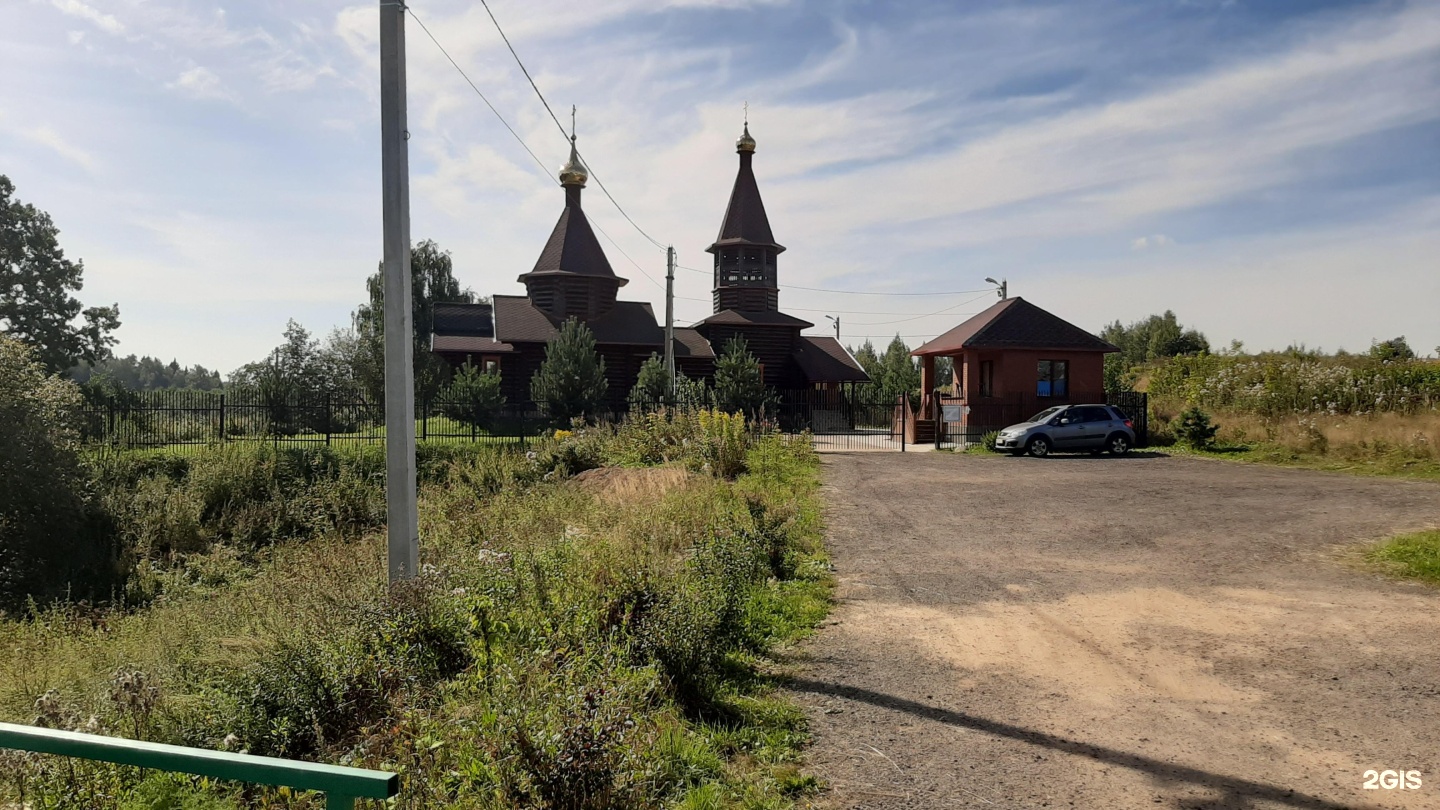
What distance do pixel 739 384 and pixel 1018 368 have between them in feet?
31.7

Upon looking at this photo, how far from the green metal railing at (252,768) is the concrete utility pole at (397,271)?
4677 millimetres

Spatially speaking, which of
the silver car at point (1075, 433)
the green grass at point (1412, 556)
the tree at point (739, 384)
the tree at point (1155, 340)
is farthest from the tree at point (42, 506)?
the tree at point (1155, 340)

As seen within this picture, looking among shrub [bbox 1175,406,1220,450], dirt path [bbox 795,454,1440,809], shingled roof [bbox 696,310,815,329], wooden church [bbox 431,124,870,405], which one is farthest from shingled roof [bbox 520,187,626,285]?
dirt path [bbox 795,454,1440,809]

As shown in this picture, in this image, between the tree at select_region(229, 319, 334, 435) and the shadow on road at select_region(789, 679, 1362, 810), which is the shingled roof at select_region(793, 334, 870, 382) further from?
the shadow on road at select_region(789, 679, 1362, 810)

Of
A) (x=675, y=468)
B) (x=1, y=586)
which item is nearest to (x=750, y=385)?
(x=675, y=468)

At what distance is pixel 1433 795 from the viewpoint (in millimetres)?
3885

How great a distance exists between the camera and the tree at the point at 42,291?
4206 cm

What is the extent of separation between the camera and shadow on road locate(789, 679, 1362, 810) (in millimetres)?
3846

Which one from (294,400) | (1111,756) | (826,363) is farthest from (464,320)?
(1111,756)

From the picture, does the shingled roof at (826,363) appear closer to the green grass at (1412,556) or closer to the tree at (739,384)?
the tree at (739,384)

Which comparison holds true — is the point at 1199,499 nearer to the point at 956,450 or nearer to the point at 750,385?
the point at 956,450

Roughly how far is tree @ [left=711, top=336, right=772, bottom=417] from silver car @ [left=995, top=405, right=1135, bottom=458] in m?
9.21

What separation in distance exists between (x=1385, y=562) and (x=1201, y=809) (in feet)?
22.8

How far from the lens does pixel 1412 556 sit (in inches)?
347
